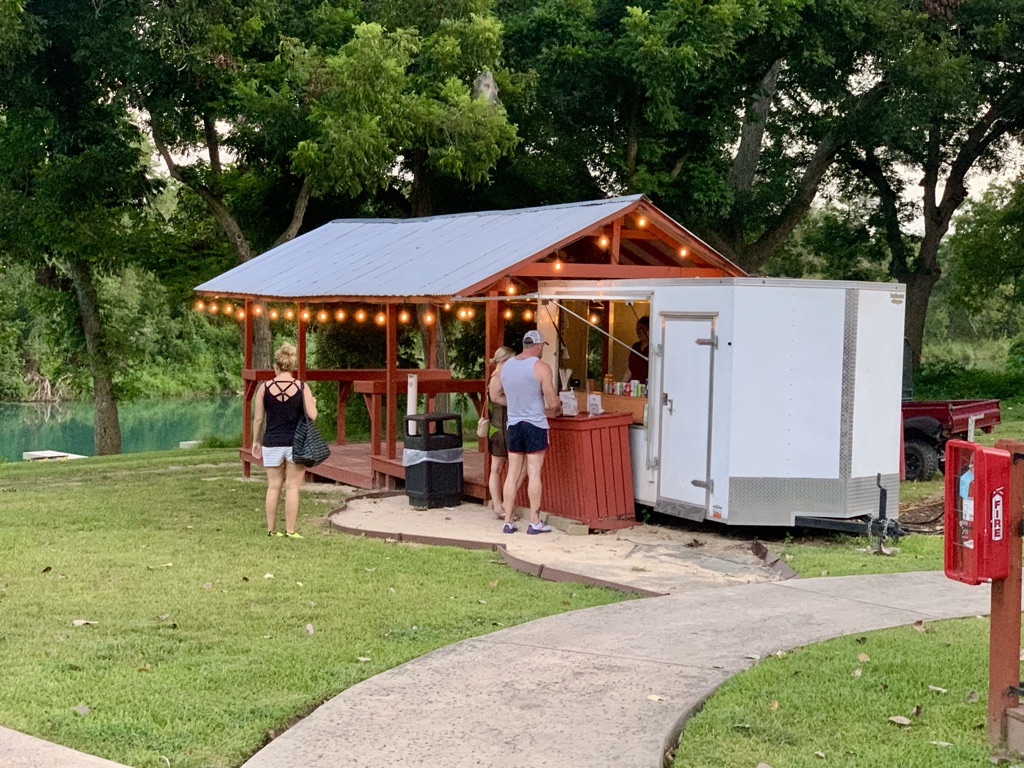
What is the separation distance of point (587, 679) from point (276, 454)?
17.6ft

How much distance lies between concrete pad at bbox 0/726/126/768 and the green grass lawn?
0.49ft

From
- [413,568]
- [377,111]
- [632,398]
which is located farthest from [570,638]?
[377,111]

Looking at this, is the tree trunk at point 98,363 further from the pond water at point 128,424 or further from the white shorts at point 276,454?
the white shorts at point 276,454

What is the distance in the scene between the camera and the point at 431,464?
13258 millimetres

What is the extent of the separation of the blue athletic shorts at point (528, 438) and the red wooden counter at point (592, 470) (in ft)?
1.15

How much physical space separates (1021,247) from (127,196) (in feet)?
77.8

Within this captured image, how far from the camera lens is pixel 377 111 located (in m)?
21.9

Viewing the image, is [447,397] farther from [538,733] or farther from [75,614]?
[538,733]

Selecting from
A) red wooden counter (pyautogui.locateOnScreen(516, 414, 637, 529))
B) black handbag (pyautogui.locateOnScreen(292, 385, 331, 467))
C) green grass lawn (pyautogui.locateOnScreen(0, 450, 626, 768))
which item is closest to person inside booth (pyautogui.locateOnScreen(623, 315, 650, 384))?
→ red wooden counter (pyautogui.locateOnScreen(516, 414, 637, 529))

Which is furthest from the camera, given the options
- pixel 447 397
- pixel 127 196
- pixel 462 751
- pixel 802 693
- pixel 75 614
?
pixel 127 196

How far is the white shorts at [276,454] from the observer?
438 inches

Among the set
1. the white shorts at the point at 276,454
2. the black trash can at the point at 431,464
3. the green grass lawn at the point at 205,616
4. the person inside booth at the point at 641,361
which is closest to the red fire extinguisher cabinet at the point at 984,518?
the green grass lawn at the point at 205,616

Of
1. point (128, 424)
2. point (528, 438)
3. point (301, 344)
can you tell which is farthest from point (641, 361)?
point (128, 424)

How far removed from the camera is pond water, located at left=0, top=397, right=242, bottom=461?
43.1 meters
